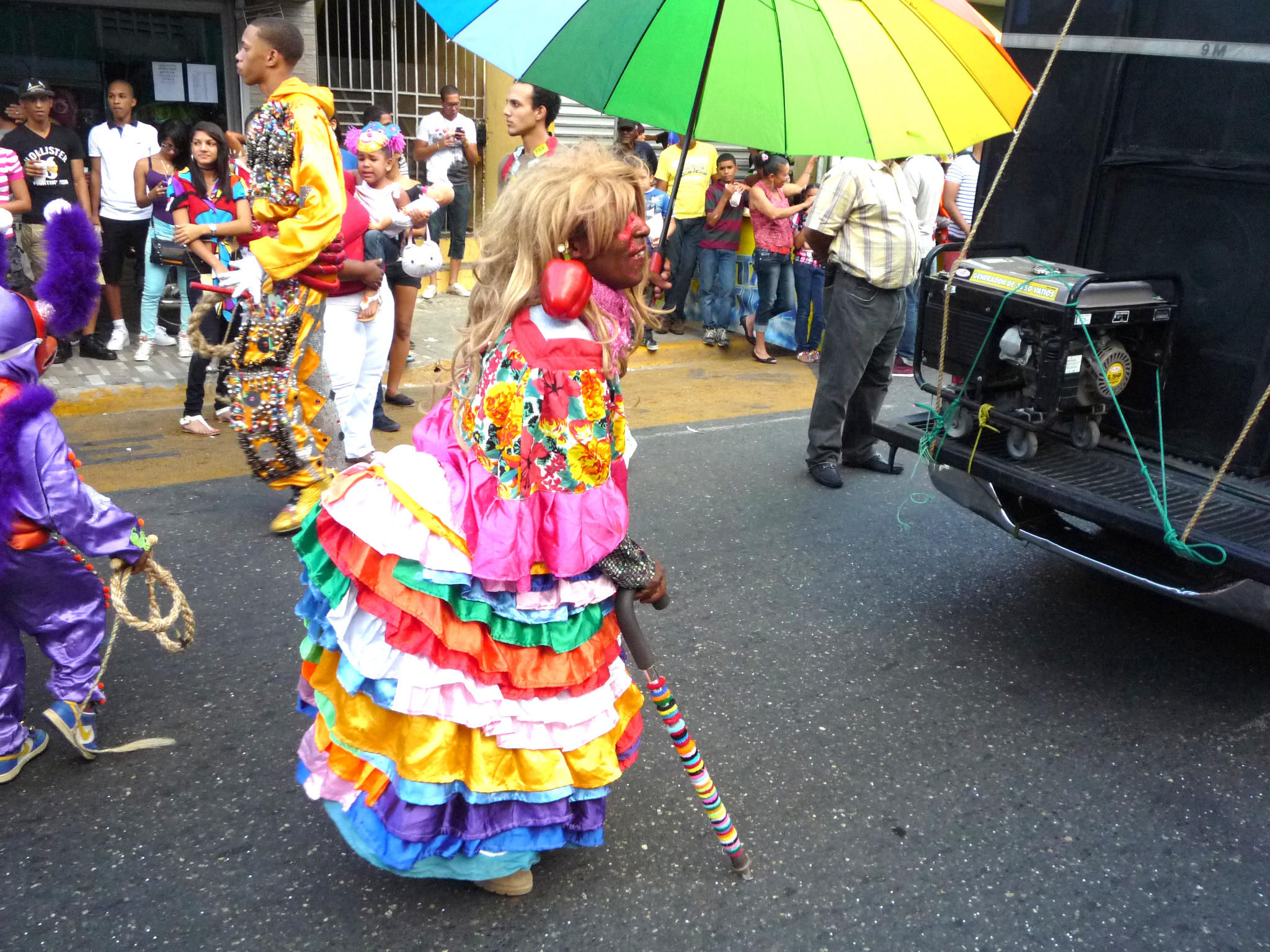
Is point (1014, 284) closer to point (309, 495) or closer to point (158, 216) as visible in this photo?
point (309, 495)

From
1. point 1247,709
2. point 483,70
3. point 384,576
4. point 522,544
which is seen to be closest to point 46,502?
point 384,576

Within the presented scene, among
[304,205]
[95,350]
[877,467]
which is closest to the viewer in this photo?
[304,205]

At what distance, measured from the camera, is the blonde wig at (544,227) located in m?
2.37

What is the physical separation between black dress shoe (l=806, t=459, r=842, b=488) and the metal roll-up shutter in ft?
22.9

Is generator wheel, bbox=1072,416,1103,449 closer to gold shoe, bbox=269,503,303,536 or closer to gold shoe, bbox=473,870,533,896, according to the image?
gold shoe, bbox=473,870,533,896

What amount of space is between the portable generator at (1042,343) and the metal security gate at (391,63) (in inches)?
287

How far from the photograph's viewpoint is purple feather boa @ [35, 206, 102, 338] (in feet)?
10.1

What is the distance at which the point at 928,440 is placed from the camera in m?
4.49

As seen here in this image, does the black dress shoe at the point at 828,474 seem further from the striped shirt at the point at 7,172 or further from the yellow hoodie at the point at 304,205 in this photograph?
the striped shirt at the point at 7,172

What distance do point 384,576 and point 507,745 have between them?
468 mm

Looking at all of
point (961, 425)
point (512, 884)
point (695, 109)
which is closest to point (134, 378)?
point (961, 425)

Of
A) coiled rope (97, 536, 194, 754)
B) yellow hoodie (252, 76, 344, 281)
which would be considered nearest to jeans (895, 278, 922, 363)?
yellow hoodie (252, 76, 344, 281)

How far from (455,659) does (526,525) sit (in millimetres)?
344

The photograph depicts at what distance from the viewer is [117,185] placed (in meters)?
8.10
